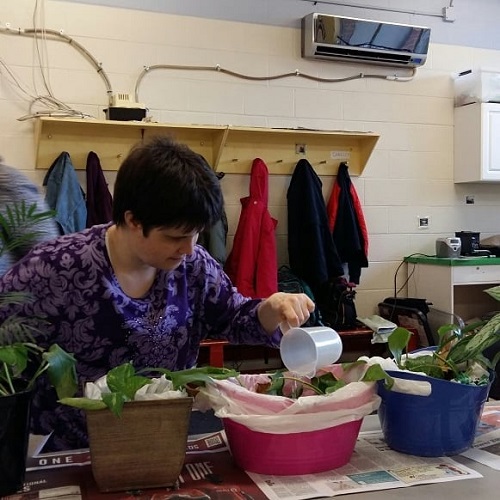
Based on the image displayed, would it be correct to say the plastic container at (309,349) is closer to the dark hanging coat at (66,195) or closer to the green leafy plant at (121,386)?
the green leafy plant at (121,386)

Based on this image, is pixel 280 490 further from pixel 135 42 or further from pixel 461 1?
pixel 461 1

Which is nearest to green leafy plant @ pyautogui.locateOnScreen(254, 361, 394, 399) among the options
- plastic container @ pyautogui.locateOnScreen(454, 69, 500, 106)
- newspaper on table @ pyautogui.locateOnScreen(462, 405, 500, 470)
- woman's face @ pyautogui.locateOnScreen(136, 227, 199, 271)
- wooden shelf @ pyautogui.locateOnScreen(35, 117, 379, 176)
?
newspaper on table @ pyautogui.locateOnScreen(462, 405, 500, 470)

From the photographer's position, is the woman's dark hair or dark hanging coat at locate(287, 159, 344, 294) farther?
dark hanging coat at locate(287, 159, 344, 294)

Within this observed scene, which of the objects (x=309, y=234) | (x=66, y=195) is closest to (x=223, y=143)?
(x=309, y=234)

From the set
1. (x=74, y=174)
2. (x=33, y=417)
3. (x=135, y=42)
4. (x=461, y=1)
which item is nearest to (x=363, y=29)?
(x=461, y=1)

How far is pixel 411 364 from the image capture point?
136 centimetres

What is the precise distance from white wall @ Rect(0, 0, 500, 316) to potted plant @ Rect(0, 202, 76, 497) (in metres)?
2.60

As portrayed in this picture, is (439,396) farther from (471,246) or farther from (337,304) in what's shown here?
(471,246)

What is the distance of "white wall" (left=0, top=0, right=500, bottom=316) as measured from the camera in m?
3.62

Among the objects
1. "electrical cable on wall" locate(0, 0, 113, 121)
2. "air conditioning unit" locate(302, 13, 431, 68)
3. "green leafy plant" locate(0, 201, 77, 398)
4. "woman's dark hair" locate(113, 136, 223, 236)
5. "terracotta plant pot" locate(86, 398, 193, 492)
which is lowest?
"terracotta plant pot" locate(86, 398, 193, 492)

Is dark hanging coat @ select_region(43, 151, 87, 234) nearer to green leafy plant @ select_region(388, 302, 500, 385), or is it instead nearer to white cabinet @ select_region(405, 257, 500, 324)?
white cabinet @ select_region(405, 257, 500, 324)

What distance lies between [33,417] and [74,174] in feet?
7.33

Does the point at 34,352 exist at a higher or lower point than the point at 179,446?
higher

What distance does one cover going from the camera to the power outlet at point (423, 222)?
4.44 m
